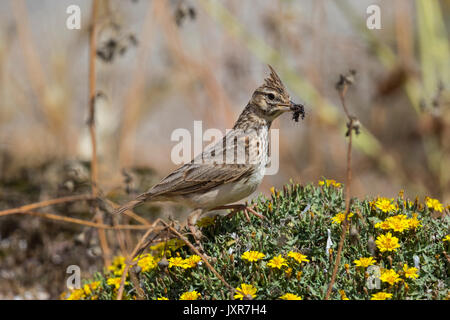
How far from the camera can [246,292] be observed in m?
2.80

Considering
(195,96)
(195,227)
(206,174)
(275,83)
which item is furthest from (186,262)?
(195,96)

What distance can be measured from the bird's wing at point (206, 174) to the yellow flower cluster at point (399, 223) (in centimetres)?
92

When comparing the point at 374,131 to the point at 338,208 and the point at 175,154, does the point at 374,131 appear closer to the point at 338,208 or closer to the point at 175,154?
the point at 175,154

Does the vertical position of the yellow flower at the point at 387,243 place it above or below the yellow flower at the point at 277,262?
above

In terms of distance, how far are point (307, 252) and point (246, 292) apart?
49 cm

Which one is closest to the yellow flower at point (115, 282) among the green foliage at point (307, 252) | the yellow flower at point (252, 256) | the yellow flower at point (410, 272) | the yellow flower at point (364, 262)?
the green foliage at point (307, 252)

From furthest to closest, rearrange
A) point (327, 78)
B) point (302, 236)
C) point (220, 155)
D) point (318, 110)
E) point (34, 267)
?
1. point (327, 78)
2. point (318, 110)
3. point (34, 267)
4. point (220, 155)
5. point (302, 236)

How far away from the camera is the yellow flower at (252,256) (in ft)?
9.52

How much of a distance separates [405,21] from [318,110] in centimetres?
171

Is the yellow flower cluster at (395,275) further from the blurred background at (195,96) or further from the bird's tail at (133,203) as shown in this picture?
the blurred background at (195,96)

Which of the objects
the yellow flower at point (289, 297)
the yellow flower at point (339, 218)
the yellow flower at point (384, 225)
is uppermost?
the yellow flower at point (339, 218)

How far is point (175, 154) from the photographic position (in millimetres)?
8359

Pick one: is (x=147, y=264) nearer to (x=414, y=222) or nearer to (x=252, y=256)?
(x=252, y=256)
